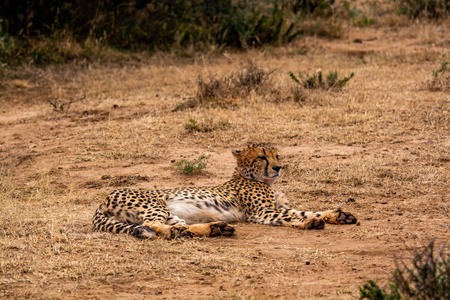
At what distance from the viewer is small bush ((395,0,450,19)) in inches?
522

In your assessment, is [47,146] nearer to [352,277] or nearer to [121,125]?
[121,125]

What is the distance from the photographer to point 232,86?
906 centimetres

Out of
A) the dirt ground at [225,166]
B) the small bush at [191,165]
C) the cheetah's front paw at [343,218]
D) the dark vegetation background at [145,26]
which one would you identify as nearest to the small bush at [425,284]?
the dirt ground at [225,166]

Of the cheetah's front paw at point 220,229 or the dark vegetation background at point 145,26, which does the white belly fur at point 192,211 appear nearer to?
the cheetah's front paw at point 220,229

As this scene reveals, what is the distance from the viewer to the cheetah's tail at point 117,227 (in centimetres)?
431

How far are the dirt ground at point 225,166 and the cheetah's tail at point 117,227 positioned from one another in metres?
0.10

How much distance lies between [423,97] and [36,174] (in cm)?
527

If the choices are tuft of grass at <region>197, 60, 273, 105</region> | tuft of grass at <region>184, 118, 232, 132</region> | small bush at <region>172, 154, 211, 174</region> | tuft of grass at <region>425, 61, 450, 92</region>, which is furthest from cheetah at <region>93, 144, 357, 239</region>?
tuft of grass at <region>425, 61, 450, 92</region>

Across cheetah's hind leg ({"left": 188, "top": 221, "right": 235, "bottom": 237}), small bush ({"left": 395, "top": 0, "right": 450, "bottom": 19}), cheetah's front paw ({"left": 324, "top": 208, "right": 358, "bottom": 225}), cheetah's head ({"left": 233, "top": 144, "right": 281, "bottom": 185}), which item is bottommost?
cheetah's hind leg ({"left": 188, "top": 221, "right": 235, "bottom": 237})

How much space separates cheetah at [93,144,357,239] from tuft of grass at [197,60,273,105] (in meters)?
3.36

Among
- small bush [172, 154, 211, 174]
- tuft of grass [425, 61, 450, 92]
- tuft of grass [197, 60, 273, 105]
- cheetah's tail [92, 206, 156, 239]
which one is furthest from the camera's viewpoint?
tuft of grass [197, 60, 273, 105]

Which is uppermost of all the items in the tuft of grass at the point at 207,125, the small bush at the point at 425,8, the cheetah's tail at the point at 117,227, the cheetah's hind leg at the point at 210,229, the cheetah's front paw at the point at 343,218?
the small bush at the point at 425,8

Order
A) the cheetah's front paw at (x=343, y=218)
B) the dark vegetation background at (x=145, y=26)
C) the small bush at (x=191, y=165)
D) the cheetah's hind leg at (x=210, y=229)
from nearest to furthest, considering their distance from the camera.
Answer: the cheetah's hind leg at (x=210, y=229) → the cheetah's front paw at (x=343, y=218) → the small bush at (x=191, y=165) → the dark vegetation background at (x=145, y=26)

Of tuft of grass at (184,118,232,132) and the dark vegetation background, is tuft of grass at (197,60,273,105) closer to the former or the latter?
tuft of grass at (184,118,232,132)
